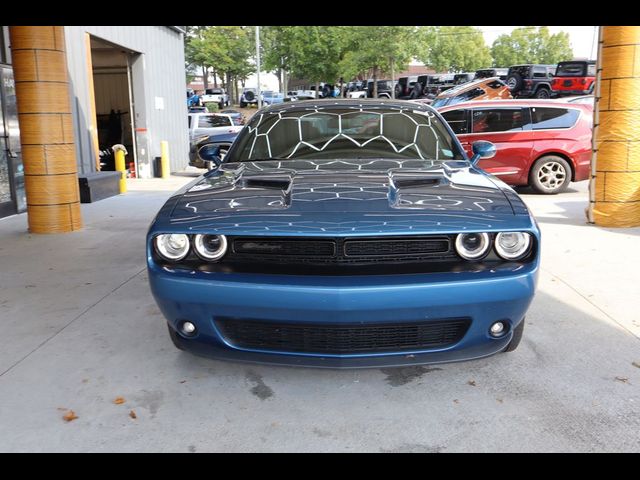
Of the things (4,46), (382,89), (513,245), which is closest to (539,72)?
(382,89)

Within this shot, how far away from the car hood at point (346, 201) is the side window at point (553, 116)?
749 centimetres

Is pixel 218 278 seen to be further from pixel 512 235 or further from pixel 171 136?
pixel 171 136

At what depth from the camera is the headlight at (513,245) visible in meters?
2.94

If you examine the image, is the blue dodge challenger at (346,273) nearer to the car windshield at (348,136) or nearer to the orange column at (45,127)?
the car windshield at (348,136)

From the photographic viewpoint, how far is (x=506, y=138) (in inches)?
412

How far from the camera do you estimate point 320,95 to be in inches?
1636

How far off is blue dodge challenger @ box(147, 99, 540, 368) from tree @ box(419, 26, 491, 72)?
51132 mm

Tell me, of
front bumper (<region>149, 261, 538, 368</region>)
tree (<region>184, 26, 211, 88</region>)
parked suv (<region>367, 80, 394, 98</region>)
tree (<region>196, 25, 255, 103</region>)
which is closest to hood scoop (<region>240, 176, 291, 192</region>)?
front bumper (<region>149, 261, 538, 368</region>)

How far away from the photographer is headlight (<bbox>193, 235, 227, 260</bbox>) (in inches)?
116

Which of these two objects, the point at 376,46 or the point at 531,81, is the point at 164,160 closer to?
the point at 531,81

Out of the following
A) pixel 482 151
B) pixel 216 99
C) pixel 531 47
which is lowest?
pixel 482 151

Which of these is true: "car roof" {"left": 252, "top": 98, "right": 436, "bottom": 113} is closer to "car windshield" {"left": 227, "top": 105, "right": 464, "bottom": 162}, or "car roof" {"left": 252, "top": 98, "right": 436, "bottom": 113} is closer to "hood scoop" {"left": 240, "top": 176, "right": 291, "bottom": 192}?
"car windshield" {"left": 227, "top": 105, "right": 464, "bottom": 162}

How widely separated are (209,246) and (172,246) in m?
0.18

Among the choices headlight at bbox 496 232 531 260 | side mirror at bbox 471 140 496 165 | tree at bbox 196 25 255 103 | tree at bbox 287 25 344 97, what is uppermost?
tree at bbox 196 25 255 103
